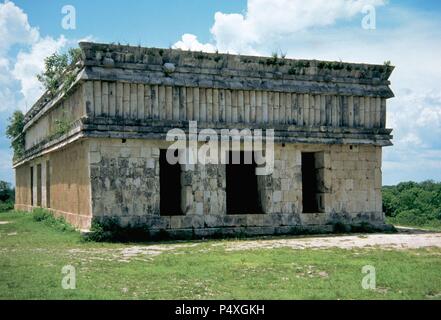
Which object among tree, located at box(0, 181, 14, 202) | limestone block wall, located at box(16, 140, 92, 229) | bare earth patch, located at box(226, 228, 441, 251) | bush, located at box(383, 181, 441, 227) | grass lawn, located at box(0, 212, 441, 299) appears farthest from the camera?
tree, located at box(0, 181, 14, 202)

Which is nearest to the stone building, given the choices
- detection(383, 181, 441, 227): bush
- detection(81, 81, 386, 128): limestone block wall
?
detection(81, 81, 386, 128): limestone block wall

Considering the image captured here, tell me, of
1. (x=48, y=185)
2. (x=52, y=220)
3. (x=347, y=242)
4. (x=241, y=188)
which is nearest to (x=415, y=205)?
(x=241, y=188)

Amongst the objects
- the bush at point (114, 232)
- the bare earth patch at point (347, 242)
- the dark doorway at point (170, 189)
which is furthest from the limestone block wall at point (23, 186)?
the bare earth patch at point (347, 242)

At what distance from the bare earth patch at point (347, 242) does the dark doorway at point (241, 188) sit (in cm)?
349

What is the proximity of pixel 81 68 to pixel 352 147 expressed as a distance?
8.46 metres

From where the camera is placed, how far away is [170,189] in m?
17.6

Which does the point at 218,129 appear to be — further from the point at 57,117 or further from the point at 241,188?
the point at 57,117

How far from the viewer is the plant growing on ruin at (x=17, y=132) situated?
28.9 metres

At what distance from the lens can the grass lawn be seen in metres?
7.61

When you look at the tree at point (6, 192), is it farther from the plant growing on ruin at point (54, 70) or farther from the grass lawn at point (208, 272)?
the grass lawn at point (208, 272)

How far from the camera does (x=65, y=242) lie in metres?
13.5

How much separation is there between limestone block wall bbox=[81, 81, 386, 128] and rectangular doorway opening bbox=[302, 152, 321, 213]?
1475mm

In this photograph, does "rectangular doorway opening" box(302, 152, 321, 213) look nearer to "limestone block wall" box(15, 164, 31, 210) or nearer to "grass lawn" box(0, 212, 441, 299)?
"grass lawn" box(0, 212, 441, 299)

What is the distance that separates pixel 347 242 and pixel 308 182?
4291 mm
